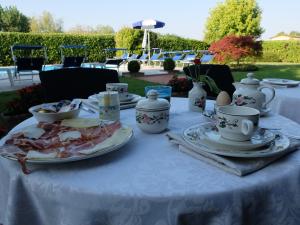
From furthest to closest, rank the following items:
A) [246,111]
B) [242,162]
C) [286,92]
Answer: [286,92] < [246,111] < [242,162]

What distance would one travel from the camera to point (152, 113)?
0.97 meters

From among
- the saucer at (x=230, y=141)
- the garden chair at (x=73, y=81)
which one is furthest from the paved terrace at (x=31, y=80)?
the saucer at (x=230, y=141)

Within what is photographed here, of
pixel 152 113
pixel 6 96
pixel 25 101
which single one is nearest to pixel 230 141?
pixel 152 113

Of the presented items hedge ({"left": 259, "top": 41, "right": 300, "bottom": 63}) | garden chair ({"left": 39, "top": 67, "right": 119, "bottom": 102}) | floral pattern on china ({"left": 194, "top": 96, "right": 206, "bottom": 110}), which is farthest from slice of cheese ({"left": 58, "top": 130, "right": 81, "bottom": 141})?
hedge ({"left": 259, "top": 41, "right": 300, "bottom": 63})

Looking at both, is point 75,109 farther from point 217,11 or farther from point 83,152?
point 217,11

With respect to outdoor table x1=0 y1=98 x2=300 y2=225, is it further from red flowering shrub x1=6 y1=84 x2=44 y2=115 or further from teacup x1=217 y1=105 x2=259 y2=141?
red flowering shrub x1=6 y1=84 x2=44 y2=115

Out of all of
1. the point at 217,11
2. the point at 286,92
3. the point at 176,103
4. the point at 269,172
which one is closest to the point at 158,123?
the point at 269,172

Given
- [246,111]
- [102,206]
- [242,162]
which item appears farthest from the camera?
[246,111]

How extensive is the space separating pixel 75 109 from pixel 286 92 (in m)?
1.58

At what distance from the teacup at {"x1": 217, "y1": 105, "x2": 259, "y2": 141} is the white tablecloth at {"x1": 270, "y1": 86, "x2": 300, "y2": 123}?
1244 millimetres

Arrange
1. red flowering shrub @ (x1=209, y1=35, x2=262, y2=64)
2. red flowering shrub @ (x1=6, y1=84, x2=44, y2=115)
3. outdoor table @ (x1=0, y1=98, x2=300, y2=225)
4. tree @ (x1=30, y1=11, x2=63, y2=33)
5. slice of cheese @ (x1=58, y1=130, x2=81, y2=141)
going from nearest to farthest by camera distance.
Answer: outdoor table @ (x1=0, y1=98, x2=300, y2=225) → slice of cheese @ (x1=58, y1=130, x2=81, y2=141) → red flowering shrub @ (x1=6, y1=84, x2=44, y2=115) → red flowering shrub @ (x1=209, y1=35, x2=262, y2=64) → tree @ (x1=30, y1=11, x2=63, y2=33)

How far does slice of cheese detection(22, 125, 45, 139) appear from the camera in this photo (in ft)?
2.98

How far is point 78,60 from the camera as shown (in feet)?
29.7

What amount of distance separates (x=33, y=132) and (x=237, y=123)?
642 millimetres
